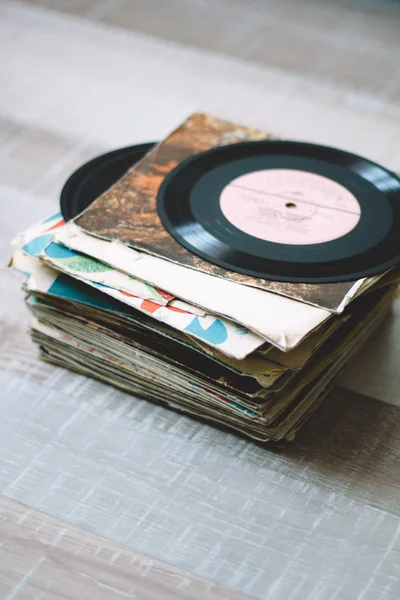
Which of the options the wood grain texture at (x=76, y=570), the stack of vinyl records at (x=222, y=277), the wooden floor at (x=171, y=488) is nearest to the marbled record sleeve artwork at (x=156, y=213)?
the stack of vinyl records at (x=222, y=277)

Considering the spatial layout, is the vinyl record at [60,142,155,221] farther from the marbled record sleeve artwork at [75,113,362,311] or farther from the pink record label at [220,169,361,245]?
the pink record label at [220,169,361,245]

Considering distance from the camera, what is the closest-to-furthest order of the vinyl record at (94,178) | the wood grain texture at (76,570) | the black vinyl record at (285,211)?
the wood grain texture at (76,570) → the black vinyl record at (285,211) → the vinyl record at (94,178)

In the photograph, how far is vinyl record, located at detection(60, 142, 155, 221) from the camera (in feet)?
3.08

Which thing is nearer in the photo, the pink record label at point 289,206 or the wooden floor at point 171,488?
the wooden floor at point 171,488

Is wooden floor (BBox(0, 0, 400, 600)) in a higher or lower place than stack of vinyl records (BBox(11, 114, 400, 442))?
lower

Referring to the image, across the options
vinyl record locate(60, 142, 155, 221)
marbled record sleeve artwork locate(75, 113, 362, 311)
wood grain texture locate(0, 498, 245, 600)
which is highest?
marbled record sleeve artwork locate(75, 113, 362, 311)

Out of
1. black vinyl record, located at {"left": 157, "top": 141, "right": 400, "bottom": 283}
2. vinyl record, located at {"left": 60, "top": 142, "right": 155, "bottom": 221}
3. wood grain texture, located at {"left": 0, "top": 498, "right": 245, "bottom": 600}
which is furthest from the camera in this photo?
vinyl record, located at {"left": 60, "top": 142, "right": 155, "bottom": 221}

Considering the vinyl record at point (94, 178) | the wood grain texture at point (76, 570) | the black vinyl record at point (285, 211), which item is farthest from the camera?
the vinyl record at point (94, 178)

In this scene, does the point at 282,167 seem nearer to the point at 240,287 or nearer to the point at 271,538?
the point at 240,287

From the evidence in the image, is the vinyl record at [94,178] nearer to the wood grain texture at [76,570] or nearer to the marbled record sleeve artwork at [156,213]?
the marbled record sleeve artwork at [156,213]

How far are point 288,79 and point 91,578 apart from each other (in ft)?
3.66

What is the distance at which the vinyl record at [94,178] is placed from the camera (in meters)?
0.94

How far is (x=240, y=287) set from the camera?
79cm

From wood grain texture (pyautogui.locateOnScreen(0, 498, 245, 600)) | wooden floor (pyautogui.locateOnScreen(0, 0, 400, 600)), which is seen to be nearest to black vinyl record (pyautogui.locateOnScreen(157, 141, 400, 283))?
wooden floor (pyautogui.locateOnScreen(0, 0, 400, 600))
